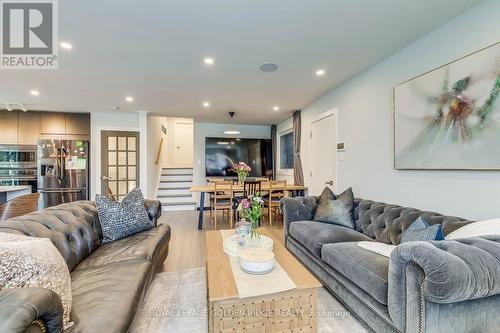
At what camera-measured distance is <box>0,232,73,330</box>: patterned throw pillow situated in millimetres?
1000

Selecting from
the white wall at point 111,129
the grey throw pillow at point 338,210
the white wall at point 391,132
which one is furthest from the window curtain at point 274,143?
the grey throw pillow at point 338,210

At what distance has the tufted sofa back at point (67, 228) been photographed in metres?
1.61

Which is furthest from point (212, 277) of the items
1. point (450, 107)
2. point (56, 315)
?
point (450, 107)

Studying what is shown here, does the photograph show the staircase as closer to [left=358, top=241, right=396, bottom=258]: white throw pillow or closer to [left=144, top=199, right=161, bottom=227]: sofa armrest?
[left=144, top=199, right=161, bottom=227]: sofa armrest

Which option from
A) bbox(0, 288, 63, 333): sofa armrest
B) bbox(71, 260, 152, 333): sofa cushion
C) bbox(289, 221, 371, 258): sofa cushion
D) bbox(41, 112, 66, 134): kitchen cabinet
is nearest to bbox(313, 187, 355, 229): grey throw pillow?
bbox(289, 221, 371, 258): sofa cushion

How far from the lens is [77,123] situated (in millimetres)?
5660

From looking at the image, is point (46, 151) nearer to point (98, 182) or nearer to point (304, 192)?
point (98, 182)

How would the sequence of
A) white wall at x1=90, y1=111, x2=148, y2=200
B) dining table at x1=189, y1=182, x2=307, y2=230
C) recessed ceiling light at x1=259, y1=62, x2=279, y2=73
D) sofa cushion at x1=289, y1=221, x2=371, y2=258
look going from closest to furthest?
sofa cushion at x1=289, y1=221, x2=371, y2=258, recessed ceiling light at x1=259, y1=62, x2=279, y2=73, dining table at x1=189, y1=182, x2=307, y2=230, white wall at x1=90, y1=111, x2=148, y2=200

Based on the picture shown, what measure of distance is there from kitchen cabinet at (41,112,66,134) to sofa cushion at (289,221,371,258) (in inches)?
238

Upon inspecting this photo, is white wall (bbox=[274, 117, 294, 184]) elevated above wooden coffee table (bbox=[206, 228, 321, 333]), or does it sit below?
above

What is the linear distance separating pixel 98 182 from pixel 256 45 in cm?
541

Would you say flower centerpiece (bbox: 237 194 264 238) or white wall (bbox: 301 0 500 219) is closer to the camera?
white wall (bbox: 301 0 500 219)

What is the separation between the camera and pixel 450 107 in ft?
6.85

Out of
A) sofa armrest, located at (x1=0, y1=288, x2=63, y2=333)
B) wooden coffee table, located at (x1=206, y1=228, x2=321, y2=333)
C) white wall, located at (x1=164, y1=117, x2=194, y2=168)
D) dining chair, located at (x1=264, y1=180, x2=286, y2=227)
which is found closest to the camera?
sofa armrest, located at (x1=0, y1=288, x2=63, y2=333)
